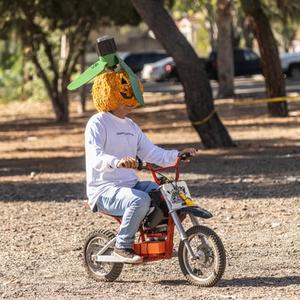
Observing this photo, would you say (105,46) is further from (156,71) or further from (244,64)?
(156,71)

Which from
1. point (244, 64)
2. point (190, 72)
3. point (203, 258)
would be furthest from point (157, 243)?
point (244, 64)

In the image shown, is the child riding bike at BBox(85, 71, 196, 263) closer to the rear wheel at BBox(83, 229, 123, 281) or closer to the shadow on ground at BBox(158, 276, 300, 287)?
the rear wheel at BBox(83, 229, 123, 281)

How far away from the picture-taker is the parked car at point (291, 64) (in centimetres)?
4903

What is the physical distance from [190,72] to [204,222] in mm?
7543

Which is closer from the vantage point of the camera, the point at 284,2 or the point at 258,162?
the point at 258,162

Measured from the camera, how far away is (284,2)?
2670cm

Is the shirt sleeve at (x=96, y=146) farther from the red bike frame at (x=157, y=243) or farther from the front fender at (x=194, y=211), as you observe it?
the front fender at (x=194, y=211)

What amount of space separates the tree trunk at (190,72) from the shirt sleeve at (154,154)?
32.3ft

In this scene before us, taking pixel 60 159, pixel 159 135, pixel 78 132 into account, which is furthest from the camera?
pixel 78 132

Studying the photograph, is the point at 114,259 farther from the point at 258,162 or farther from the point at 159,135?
the point at 159,135

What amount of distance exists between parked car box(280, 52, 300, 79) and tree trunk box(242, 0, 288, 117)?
920 inches

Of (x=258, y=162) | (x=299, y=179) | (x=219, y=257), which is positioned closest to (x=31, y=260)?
(x=219, y=257)

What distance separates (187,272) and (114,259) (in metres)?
0.56

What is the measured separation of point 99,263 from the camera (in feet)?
25.4
